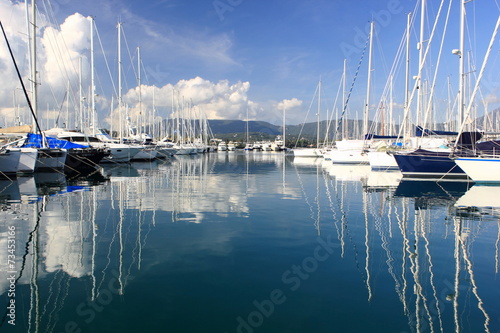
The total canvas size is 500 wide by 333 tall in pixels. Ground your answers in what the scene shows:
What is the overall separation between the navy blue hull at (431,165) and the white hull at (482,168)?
2.84 meters

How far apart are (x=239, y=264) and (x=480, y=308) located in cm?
463

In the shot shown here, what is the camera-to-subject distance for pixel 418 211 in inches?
556

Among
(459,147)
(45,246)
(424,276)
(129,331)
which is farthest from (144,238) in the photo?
(459,147)

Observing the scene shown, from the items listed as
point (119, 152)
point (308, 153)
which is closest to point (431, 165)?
point (119, 152)

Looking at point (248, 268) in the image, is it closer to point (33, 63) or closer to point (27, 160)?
point (27, 160)

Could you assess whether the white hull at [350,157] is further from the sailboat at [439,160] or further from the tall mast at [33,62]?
the tall mast at [33,62]

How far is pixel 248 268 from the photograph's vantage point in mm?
7559

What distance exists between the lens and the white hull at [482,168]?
2231 centimetres

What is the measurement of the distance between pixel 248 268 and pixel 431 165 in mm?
23781

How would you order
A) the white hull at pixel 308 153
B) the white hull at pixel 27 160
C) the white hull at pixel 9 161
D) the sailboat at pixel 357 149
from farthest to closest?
the white hull at pixel 308 153 → the sailboat at pixel 357 149 → the white hull at pixel 27 160 → the white hull at pixel 9 161

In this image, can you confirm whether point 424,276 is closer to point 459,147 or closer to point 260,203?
point 260,203

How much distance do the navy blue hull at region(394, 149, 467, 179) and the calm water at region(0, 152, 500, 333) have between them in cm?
1246

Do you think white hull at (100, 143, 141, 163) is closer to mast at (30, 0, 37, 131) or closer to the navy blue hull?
mast at (30, 0, 37, 131)

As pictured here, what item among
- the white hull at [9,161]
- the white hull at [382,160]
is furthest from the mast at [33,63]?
the white hull at [382,160]
